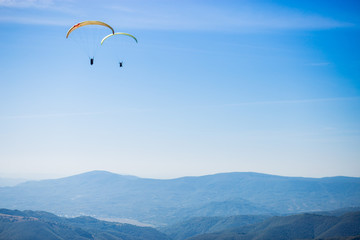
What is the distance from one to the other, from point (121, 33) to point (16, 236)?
191 meters

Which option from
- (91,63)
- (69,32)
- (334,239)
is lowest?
(334,239)

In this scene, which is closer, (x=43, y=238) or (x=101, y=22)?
(x=101, y=22)

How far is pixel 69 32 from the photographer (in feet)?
176

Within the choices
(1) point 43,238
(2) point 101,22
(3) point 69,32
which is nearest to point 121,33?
(2) point 101,22

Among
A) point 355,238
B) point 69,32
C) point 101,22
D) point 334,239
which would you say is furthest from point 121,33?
point 334,239

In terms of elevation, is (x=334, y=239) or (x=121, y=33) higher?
(x=121, y=33)

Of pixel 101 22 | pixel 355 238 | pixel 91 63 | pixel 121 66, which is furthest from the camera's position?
pixel 355 238

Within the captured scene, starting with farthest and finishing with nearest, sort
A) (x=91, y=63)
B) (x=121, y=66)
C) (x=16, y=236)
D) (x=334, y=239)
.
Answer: (x=16, y=236), (x=334, y=239), (x=121, y=66), (x=91, y=63)

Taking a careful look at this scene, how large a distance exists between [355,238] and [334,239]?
16.0 metres

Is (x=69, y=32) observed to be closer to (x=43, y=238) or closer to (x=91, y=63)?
(x=91, y=63)

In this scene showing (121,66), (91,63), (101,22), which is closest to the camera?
(101,22)

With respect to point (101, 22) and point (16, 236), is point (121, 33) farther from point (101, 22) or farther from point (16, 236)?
point (16, 236)

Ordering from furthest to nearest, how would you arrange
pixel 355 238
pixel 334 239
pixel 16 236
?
pixel 16 236 → pixel 334 239 → pixel 355 238

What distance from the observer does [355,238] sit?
144750mm
